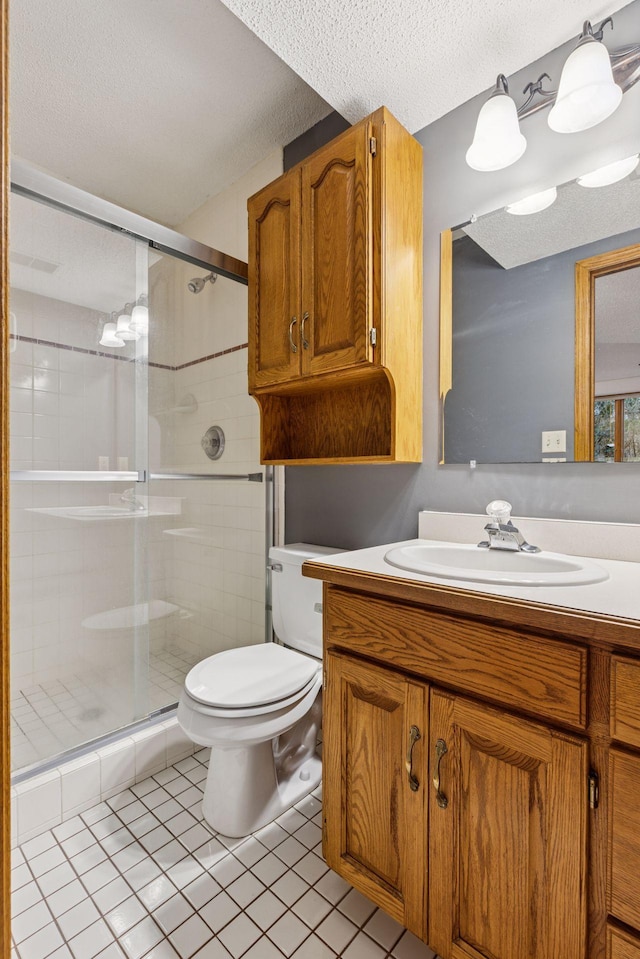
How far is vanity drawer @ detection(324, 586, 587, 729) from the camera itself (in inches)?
27.6

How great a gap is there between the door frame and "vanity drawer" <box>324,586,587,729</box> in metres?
0.63

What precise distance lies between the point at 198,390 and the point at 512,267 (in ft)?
4.14

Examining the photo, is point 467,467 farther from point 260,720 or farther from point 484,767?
point 260,720

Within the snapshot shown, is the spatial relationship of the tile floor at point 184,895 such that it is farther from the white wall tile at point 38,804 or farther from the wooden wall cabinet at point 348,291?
the wooden wall cabinet at point 348,291

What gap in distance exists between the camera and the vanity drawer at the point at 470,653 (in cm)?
70

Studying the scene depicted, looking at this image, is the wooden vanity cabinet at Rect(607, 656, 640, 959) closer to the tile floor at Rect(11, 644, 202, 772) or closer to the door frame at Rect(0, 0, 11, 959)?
the door frame at Rect(0, 0, 11, 959)

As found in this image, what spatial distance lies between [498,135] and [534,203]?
0.67 feet

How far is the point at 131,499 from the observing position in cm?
167

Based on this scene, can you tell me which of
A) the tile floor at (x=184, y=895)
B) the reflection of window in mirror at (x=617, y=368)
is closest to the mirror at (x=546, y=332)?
the reflection of window in mirror at (x=617, y=368)

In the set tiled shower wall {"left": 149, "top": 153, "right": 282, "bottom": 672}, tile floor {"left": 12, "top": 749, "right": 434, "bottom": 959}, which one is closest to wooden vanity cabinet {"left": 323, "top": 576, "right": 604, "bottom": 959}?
tile floor {"left": 12, "top": 749, "right": 434, "bottom": 959}

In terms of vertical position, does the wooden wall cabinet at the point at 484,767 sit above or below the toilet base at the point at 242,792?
above

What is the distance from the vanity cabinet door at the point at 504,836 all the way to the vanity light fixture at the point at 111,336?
1.53m

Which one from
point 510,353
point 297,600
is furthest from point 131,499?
point 510,353

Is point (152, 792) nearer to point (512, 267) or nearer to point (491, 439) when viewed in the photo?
point (491, 439)
